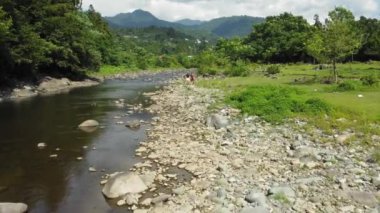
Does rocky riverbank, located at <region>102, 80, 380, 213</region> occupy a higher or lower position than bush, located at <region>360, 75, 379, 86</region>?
lower

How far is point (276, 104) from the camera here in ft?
89.1

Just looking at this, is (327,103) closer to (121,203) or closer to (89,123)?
(89,123)

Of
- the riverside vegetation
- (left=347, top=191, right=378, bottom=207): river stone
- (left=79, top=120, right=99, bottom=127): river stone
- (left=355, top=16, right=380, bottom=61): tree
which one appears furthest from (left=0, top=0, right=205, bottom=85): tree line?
(left=355, top=16, right=380, bottom=61): tree

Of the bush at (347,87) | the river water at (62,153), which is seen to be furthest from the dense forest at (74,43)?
the river water at (62,153)

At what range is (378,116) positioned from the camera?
22.5 m

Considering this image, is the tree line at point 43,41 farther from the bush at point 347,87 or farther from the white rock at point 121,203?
the bush at point 347,87

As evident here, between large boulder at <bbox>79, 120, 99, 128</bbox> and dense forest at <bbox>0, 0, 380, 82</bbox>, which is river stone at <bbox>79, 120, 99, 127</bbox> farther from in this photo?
dense forest at <bbox>0, 0, 380, 82</bbox>

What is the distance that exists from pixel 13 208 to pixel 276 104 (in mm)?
18309

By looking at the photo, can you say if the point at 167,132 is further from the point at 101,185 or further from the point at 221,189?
the point at 221,189

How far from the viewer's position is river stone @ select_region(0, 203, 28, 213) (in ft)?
44.1

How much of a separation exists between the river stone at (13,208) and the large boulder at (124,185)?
114 inches

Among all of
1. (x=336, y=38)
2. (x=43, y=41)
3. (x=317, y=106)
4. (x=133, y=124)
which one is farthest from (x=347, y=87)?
(x=43, y=41)

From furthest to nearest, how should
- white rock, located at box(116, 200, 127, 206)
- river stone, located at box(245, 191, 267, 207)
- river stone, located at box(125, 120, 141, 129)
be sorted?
river stone, located at box(125, 120, 141, 129)
white rock, located at box(116, 200, 127, 206)
river stone, located at box(245, 191, 267, 207)

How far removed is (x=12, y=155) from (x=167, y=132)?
9093 millimetres
